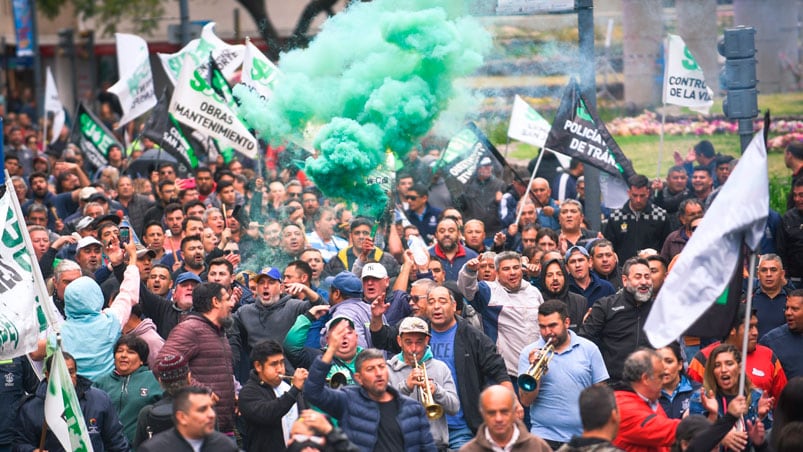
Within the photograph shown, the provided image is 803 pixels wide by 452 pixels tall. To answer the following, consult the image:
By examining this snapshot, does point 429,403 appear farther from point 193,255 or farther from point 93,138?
point 93,138

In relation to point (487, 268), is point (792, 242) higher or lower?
lower

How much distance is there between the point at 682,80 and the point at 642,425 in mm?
8440

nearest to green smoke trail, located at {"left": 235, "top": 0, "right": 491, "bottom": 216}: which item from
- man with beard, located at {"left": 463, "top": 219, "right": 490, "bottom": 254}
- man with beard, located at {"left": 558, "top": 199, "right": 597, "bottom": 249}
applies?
man with beard, located at {"left": 463, "top": 219, "right": 490, "bottom": 254}

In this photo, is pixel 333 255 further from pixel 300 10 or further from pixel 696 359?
pixel 300 10

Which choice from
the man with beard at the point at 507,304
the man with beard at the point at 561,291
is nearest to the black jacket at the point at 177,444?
the man with beard at the point at 507,304

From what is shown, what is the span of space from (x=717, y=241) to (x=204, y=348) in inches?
142

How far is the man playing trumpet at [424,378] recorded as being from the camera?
8.41 metres

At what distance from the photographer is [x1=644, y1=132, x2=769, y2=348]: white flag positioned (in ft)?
23.3

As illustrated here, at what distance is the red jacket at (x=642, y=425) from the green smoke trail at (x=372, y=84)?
177 inches

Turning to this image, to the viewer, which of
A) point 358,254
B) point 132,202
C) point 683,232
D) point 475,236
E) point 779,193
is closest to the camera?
point 358,254

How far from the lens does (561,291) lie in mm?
10250

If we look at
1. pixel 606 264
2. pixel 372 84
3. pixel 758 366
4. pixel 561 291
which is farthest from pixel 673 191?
pixel 758 366

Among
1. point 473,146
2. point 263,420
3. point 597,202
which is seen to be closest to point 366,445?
point 263,420

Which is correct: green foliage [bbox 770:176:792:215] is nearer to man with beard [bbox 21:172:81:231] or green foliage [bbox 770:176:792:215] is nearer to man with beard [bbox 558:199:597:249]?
man with beard [bbox 558:199:597:249]
